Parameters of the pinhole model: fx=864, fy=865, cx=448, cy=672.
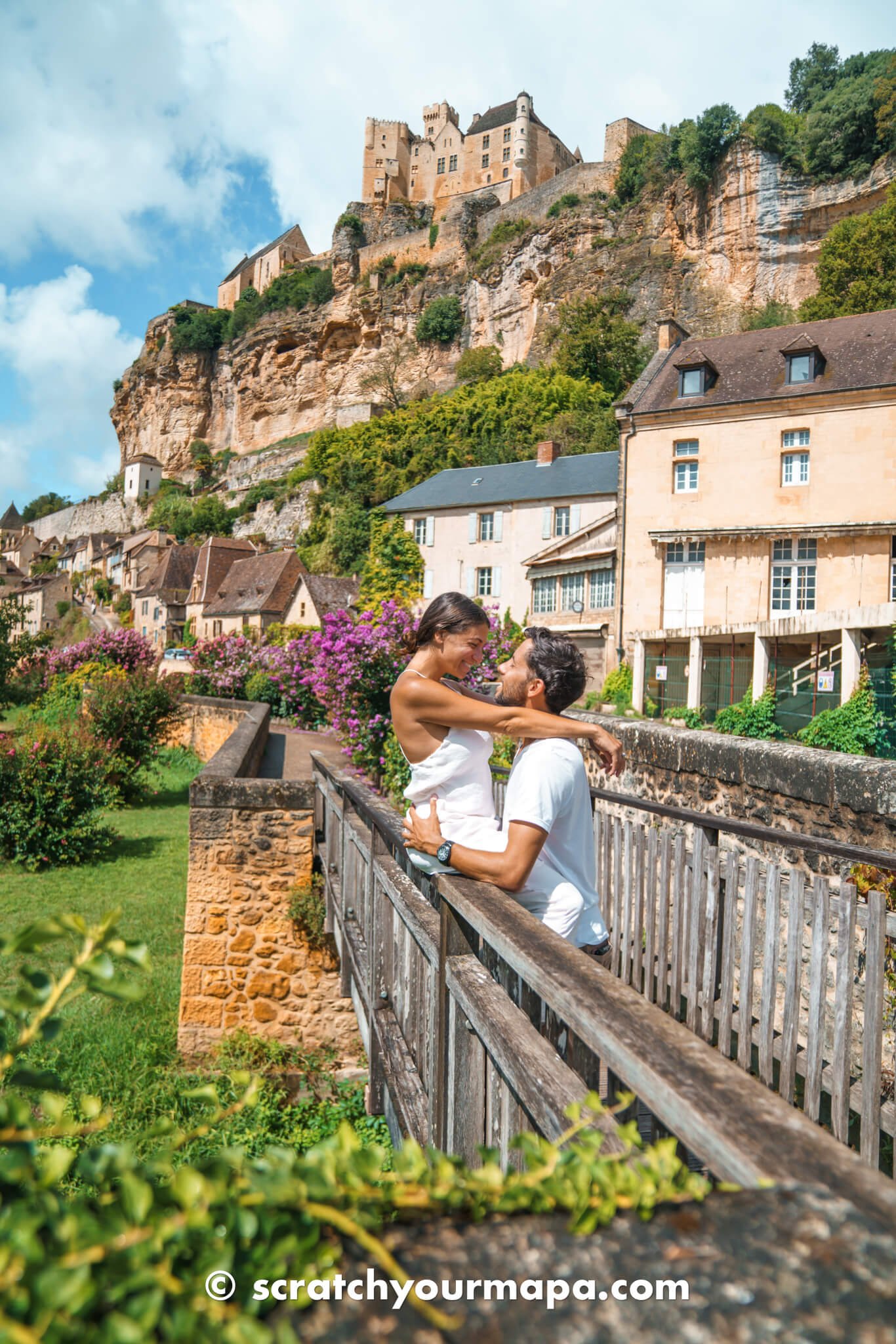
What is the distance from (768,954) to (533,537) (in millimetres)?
31322

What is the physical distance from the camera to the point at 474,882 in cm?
253

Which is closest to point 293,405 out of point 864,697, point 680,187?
point 680,187

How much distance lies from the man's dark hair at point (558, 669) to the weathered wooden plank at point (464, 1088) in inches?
39.5

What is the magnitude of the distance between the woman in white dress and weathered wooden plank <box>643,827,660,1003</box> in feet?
4.80

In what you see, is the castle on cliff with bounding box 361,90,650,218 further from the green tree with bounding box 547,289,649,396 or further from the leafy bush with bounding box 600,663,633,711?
the leafy bush with bounding box 600,663,633,711

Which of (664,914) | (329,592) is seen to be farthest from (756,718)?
(329,592)

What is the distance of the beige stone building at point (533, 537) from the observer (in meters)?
30.4

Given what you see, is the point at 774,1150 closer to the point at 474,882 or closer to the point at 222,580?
the point at 474,882

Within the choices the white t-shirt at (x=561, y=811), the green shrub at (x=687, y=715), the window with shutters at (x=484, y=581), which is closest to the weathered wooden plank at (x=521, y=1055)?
the white t-shirt at (x=561, y=811)

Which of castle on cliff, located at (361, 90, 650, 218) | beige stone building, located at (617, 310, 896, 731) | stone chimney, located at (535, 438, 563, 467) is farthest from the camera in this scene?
castle on cliff, located at (361, 90, 650, 218)

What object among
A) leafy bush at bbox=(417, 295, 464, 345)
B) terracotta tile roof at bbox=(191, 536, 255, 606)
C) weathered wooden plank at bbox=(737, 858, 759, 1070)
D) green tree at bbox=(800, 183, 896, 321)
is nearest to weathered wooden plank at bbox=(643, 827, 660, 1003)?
weathered wooden plank at bbox=(737, 858, 759, 1070)

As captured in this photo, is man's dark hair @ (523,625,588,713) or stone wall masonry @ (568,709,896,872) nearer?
man's dark hair @ (523,625,588,713)

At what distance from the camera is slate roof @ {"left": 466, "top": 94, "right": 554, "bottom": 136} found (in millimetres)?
72938

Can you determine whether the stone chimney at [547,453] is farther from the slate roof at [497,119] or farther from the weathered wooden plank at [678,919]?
the slate roof at [497,119]
